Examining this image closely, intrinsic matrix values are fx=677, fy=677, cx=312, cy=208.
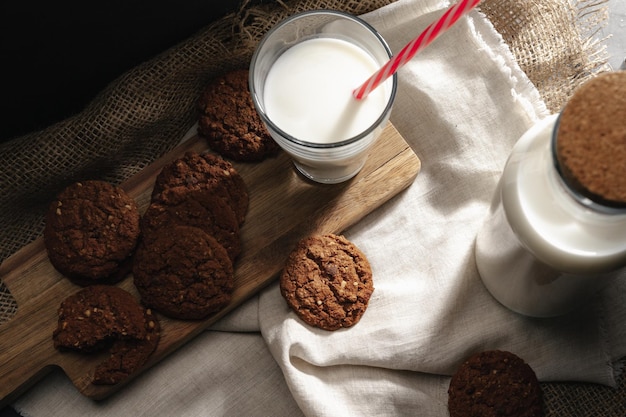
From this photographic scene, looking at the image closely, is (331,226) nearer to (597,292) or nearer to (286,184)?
(286,184)

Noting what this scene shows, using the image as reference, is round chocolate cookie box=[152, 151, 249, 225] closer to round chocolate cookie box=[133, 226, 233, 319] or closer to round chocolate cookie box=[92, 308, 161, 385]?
round chocolate cookie box=[133, 226, 233, 319]

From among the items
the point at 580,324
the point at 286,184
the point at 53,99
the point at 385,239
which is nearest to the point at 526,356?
the point at 580,324

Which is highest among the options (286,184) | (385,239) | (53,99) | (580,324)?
(53,99)

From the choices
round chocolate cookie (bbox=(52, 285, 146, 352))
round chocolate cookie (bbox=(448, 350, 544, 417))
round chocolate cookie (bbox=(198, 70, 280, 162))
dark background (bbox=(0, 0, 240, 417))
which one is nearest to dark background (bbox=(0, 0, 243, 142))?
dark background (bbox=(0, 0, 240, 417))

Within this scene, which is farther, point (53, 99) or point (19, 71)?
point (53, 99)

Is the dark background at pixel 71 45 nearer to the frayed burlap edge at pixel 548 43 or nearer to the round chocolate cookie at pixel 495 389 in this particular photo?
the frayed burlap edge at pixel 548 43
